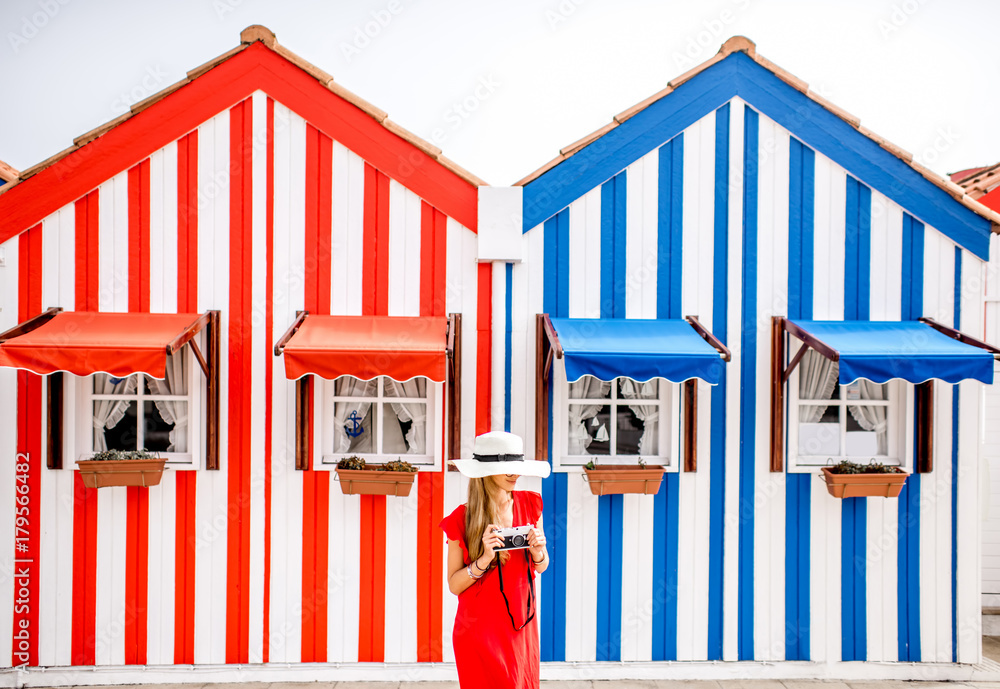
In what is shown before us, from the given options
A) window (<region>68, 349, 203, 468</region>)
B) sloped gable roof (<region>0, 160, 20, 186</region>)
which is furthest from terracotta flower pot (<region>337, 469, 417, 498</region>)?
sloped gable roof (<region>0, 160, 20, 186</region>)

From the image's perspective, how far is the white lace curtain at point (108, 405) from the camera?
15.8 ft

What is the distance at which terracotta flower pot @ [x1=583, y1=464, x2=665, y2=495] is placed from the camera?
4559mm

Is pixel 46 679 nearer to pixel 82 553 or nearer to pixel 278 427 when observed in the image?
pixel 82 553

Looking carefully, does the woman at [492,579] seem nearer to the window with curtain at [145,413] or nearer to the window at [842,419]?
the window with curtain at [145,413]

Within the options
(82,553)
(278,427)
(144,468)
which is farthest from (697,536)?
(82,553)

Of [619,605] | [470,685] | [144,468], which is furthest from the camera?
[619,605]

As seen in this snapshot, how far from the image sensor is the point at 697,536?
486 centimetres

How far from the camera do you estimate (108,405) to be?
4824 millimetres

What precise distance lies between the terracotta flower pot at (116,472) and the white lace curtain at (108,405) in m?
0.32

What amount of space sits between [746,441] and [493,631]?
2.92 meters

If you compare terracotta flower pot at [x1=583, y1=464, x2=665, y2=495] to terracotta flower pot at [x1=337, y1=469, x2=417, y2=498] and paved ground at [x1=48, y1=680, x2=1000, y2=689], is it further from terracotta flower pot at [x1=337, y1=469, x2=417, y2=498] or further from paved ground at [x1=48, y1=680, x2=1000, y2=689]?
paved ground at [x1=48, y1=680, x2=1000, y2=689]

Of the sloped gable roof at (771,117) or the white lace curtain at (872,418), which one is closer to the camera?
the sloped gable roof at (771,117)

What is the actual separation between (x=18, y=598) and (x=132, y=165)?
3.44 meters

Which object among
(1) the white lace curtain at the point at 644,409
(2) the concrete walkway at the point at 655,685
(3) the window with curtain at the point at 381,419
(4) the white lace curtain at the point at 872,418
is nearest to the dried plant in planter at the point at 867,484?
(4) the white lace curtain at the point at 872,418
